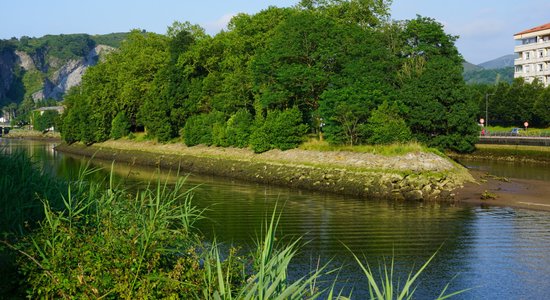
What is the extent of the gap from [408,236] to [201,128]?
5697 cm

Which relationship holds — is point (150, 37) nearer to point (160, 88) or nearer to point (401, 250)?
point (160, 88)

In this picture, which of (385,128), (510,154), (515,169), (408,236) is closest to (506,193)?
(385,128)

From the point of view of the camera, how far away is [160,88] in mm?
100312

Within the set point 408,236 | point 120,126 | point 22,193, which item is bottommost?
point 408,236

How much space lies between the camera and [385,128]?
61875 millimetres

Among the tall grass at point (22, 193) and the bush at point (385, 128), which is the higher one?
Answer: the bush at point (385, 128)

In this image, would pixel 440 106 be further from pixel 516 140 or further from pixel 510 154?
pixel 516 140

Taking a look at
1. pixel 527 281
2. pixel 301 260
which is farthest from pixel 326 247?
pixel 527 281

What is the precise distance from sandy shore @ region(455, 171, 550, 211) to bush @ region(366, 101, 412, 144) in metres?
8.87

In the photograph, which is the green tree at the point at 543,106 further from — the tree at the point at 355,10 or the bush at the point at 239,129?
the bush at the point at 239,129

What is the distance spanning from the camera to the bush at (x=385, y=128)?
6188 centimetres

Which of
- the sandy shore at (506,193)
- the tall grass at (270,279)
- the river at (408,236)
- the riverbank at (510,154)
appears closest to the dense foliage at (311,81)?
the sandy shore at (506,193)

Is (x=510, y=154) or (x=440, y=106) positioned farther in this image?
(x=510, y=154)

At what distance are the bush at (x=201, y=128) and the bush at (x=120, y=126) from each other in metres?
26.3
